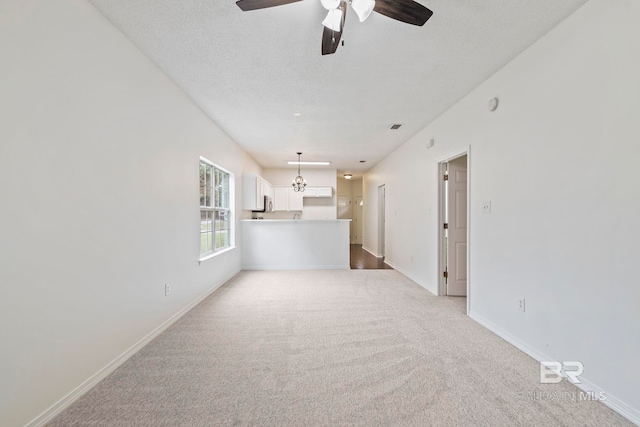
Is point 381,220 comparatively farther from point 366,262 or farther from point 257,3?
point 257,3

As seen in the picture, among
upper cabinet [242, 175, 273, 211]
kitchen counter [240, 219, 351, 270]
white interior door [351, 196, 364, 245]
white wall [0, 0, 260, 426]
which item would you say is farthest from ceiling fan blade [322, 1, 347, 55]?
white interior door [351, 196, 364, 245]

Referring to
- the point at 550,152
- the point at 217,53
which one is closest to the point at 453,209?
the point at 550,152

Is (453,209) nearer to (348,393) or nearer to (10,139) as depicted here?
(348,393)

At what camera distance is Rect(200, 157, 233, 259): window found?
13.4 ft

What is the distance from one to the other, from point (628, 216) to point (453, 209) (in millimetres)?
2361

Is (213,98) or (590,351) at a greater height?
(213,98)

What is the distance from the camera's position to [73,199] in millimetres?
1764

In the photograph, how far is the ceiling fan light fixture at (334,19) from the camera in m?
1.61

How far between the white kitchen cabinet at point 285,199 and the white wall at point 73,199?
5272 millimetres

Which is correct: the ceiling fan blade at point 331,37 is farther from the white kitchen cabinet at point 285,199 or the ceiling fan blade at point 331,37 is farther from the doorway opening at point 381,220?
the white kitchen cabinet at point 285,199

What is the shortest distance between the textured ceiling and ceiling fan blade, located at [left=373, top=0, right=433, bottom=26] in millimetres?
382

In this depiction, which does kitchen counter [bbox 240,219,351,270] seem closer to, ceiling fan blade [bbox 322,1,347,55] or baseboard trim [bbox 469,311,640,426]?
baseboard trim [bbox 469,311,640,426]

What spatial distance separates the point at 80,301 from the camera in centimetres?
182

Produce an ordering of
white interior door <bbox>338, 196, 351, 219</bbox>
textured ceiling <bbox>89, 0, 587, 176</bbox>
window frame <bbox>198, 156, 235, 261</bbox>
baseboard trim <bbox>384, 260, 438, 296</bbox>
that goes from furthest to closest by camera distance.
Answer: white interior door <bbox>338, 196, 351, 219</bbox>
baseboard trim <bbox>384, 260, 438, 296</bbox>
window frame <bbox>198, 156, 235, 261</bbox>
textured ceiling <bbox>89, 0, 587, 176</bbox>
